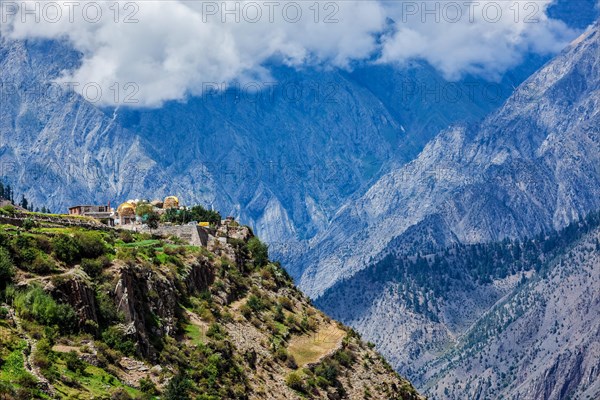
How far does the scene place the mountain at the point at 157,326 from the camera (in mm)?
59719

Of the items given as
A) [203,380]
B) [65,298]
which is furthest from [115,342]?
[203,380]

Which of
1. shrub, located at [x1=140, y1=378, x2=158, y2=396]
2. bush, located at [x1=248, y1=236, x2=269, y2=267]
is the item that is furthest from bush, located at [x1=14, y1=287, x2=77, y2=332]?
bush, located at [x1=248, y1=236, x2=269, y2=267]

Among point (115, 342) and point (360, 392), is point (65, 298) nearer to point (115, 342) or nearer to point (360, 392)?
point (115, 342)

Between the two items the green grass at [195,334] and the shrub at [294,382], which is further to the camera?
the shrub at [294,382]

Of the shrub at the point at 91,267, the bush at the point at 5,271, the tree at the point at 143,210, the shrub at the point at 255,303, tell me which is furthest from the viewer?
the tree at the point at 143,210

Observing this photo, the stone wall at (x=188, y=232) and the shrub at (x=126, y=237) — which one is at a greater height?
the stone wall at (x=188, y=232)

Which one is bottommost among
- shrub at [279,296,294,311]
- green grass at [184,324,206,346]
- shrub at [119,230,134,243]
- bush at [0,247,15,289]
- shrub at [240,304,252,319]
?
green grass at [184,324,206,346]

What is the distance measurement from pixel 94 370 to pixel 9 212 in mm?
34058

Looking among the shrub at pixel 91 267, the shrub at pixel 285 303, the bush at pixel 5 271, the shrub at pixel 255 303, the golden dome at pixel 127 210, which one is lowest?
the bush at pixel 5 271

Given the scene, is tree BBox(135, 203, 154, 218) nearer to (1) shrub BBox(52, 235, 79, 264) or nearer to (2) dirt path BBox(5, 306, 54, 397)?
(1) shrub BBox(52, 235, 79, 264)

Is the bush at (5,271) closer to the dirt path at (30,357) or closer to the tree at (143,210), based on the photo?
the dirt path at (30,357)

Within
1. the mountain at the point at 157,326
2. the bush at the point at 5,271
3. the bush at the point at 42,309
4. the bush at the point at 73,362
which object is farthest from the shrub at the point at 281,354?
the bush at the point at 73,362

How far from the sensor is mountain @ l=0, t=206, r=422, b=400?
5972cm

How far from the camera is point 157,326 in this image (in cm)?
7356
